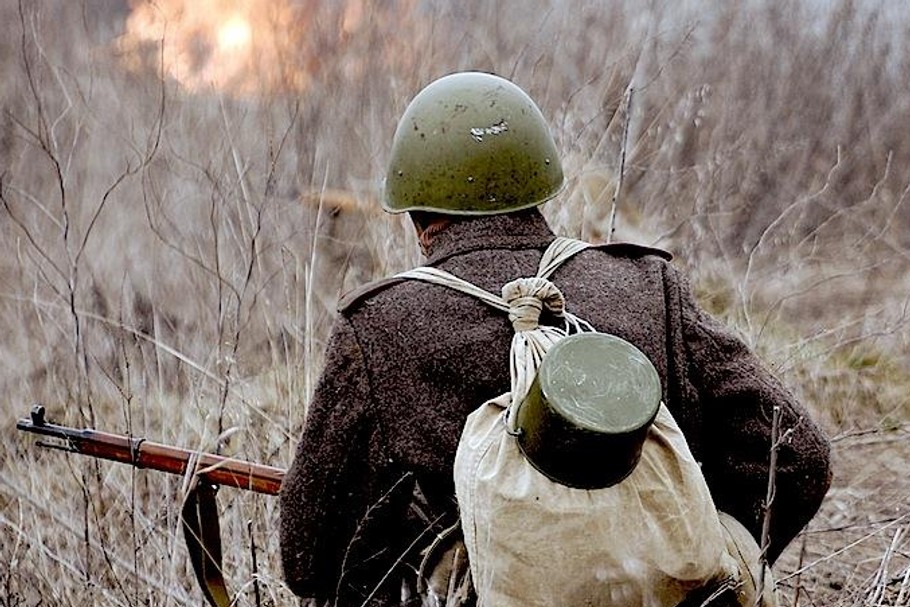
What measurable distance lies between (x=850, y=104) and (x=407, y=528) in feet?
21.6

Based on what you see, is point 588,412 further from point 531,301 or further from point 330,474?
point 330,474

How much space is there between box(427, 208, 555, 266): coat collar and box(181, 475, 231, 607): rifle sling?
0.95 metres

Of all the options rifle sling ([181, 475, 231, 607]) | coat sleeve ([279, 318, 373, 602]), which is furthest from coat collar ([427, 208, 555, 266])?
rifle sling ([181, 475, 231, 607])

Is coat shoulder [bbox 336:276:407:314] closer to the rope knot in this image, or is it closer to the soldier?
the soldier

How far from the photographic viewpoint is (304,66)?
5.45 m

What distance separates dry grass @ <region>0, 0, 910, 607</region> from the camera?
3.67 metres

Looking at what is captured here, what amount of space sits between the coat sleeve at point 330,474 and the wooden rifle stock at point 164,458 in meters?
0.42

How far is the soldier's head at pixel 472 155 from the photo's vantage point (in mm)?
2109

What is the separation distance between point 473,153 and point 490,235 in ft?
0.61

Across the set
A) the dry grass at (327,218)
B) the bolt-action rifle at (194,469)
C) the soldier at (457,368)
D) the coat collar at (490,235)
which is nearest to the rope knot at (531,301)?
the soldier at (457,368)

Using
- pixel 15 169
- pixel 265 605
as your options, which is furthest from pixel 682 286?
pixel 15 169

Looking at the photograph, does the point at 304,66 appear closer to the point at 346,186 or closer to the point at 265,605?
the point at 346,186

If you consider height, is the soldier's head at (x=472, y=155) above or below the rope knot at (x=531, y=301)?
above

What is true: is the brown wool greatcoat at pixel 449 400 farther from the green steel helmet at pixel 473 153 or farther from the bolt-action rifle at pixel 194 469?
the bolt-action rifle at pixel 194 469
